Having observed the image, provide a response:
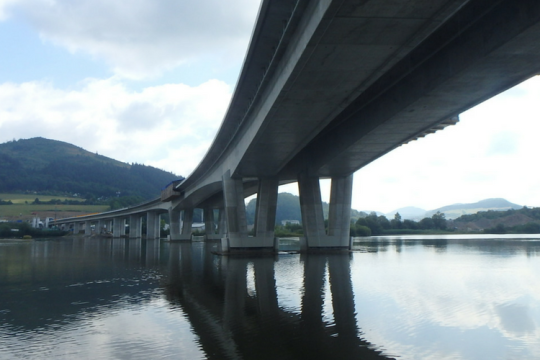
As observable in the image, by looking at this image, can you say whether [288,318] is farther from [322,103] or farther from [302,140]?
[302,140]

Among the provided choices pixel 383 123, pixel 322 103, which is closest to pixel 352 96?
pixel 322 103

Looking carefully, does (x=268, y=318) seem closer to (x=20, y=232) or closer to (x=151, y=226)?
(x=151, y=226)

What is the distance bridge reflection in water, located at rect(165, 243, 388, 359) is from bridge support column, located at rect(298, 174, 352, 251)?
2190 centimetres

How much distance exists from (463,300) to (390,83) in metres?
12.5

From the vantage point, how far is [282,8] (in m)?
19.3

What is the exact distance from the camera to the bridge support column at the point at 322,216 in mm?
49156

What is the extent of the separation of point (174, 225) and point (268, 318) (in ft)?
285

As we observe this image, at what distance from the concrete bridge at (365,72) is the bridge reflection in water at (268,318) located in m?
9.31

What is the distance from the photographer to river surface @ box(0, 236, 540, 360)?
37.3ft

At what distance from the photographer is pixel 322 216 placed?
49.3 meters

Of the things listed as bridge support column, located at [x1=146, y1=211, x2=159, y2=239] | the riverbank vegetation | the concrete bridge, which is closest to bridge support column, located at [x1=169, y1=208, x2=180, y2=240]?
bridge support column, located at [x1=146, y1=211, x2=159, y2=239]

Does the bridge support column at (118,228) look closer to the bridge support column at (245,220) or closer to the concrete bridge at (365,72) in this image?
the bridge support column at (245,220)

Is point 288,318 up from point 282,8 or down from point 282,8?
down

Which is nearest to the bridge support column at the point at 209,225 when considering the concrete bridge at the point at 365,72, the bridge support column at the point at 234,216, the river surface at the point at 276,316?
the bridge support column at the point at 234,216
